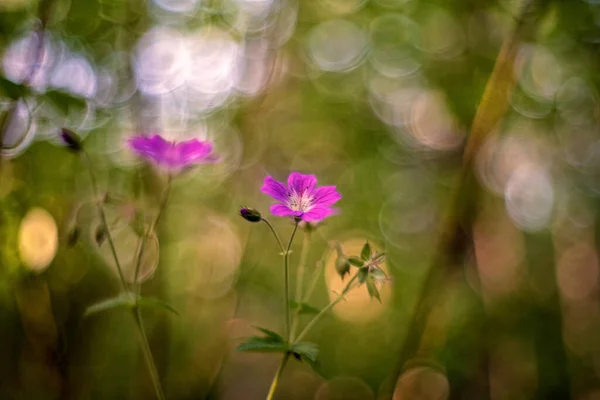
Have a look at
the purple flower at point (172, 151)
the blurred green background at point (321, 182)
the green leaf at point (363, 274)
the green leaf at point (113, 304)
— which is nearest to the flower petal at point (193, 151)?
the purple flower at point (172, 151)

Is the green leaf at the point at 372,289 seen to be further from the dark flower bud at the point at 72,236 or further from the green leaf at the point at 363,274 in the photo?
the dark flower bud at the point at 72,236

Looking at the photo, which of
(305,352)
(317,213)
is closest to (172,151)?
(317,213)

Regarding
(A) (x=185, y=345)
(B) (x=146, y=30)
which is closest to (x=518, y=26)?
(B) (x=146, y=30)

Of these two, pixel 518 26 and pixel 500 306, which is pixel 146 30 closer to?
pixel 518 26

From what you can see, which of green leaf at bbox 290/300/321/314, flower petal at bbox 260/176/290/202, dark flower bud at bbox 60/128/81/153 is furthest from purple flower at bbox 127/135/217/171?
green leaf at bbox 290/300/321/314

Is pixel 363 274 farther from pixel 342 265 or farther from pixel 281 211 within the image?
pixel 281 211

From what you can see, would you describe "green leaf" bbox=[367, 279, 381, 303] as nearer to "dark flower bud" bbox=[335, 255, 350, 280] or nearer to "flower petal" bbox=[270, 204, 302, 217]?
"dark flower bud" bbox=[335, 255, 350, 280]

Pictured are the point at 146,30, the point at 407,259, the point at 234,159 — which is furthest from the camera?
the point at 407,259
